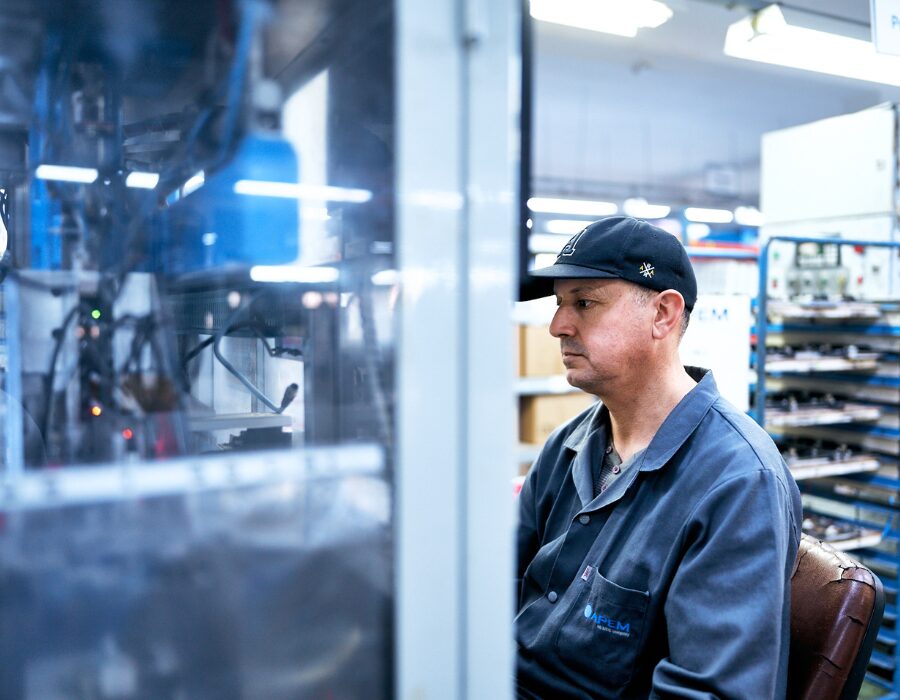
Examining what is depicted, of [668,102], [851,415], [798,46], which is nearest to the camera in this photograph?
[851,415]

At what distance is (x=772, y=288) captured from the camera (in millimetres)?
3688

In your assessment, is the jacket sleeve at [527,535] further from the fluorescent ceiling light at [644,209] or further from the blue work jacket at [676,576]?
the fluorescent ceiling light at [644,209]

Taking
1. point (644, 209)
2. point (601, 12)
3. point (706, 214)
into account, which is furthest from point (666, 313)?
point (706, 214)

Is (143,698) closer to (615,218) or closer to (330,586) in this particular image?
(330,586)

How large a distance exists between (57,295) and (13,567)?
1.08 ft

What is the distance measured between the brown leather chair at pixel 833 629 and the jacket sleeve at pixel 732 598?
52mm

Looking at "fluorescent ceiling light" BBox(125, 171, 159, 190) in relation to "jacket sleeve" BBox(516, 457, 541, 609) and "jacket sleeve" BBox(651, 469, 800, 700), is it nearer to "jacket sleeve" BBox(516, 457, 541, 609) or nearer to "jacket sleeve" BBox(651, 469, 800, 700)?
"jacket sleeve" BBox(651, 469, 800, 700)

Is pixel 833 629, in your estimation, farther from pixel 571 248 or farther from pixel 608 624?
pixel 571 248

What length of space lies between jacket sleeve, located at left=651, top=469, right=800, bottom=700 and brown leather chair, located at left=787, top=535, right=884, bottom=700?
0.05 meters

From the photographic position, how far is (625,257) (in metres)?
1.59

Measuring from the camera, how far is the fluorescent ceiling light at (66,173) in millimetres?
967

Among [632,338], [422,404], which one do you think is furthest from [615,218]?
[422,404]

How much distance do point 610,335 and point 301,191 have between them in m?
1.04

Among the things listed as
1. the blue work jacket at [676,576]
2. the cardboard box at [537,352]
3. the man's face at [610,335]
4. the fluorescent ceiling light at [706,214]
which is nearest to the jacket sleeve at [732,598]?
the blue work jacket at [676,576]
